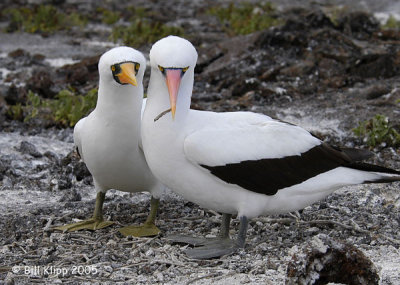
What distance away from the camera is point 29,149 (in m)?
6.87

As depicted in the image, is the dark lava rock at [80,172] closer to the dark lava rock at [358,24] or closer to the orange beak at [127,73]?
the orange beak at [127,73]

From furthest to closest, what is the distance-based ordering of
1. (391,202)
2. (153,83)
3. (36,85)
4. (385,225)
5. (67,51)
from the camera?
(67,51)
(36,85)
(391,202)
(385,225)
(153,83)

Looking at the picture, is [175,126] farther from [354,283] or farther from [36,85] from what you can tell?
[36,85]

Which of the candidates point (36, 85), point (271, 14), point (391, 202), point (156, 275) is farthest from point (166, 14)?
point (156, 275)

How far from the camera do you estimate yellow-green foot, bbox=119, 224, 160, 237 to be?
16.2 ft

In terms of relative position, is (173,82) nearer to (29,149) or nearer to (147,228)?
(147,228)

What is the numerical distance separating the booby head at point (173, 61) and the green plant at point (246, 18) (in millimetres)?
7481

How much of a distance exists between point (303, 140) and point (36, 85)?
5024 mm

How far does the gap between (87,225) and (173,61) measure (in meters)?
1.48

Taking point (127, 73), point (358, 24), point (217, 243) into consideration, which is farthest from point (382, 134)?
point (358, 24)

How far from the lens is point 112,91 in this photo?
4.74m

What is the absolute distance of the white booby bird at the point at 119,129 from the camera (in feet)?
15.3

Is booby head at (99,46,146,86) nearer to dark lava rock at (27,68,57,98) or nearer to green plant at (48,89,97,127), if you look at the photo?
green plant at (48,89,97,127)

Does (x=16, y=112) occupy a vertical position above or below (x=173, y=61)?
below
